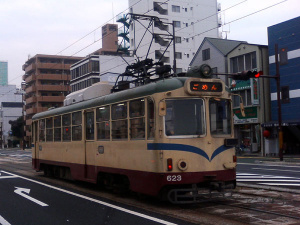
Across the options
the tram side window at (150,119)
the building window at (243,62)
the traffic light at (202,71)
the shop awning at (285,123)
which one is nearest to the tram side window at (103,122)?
the tram side window at (150,119)

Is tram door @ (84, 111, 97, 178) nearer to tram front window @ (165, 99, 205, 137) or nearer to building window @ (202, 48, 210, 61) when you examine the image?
tram front window @ (165, 99, 205, 137)

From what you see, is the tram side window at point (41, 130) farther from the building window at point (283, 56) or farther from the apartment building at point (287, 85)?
the building window at point (283, 56)

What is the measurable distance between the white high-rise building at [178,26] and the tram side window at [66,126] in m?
50.1

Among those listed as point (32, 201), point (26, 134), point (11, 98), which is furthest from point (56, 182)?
point (11, 98)

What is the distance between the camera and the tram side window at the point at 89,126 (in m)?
12.4

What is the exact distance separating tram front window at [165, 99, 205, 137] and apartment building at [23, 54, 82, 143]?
69680 mm

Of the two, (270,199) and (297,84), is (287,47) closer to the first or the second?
(297,84)

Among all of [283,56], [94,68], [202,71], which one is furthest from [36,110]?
[202,71]

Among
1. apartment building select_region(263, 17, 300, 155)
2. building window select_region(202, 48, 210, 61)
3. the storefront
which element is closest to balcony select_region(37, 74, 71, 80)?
building window select_region(202, 48, 210, 61)

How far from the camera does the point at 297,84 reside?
33125 mm

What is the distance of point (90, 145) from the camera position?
12.5m

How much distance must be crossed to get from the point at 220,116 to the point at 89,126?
15.1ft

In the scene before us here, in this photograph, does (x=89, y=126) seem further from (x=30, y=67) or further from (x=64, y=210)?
(x=30, y=67)

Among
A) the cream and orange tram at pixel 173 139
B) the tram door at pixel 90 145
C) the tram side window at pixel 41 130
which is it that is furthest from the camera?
the tram side window at pixel 41 130
